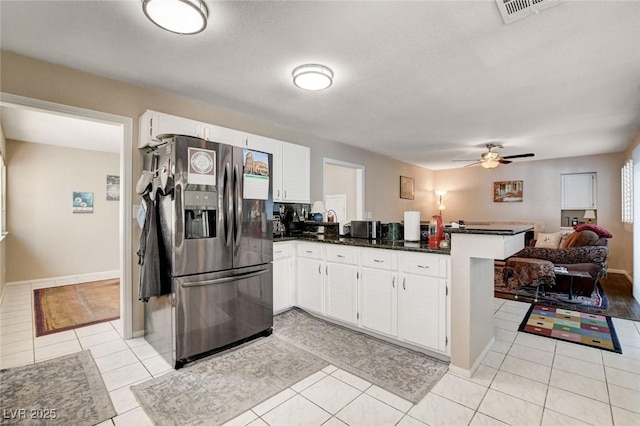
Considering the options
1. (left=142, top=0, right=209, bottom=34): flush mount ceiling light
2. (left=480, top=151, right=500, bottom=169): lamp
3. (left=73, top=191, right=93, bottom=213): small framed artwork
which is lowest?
(left=73, top=191, right=93, bottom=213): small framed artwork

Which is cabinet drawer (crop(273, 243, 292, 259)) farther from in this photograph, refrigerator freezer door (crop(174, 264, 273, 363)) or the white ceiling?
the white ceiling

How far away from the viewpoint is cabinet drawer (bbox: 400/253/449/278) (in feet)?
7.72

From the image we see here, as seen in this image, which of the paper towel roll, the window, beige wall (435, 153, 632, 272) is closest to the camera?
the paper towel roll

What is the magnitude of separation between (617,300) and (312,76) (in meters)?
5.08

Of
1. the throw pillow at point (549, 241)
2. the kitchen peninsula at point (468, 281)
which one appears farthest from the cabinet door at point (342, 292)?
the throw pillow at point (549, 241)

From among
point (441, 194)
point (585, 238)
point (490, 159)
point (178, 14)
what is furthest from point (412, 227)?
point (441, 194)

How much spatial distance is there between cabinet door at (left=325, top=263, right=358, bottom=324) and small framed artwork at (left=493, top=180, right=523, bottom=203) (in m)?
6.44

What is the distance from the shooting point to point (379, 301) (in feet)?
8.98

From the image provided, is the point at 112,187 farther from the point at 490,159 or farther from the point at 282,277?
the point at 490,159

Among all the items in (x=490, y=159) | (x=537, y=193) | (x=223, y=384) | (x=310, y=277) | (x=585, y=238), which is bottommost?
(x=223, y=384)

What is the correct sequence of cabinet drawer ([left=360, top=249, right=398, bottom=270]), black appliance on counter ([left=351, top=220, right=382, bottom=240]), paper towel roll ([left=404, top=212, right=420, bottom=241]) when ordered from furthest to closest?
black appliance on counter ([left=351, top=220, right=382, bottom=240]) → paper towel roll ([left=404, top=212, right=420, bottom=241]) → cabinet drawer ([left=360, top=249, right=398, bottom=270])

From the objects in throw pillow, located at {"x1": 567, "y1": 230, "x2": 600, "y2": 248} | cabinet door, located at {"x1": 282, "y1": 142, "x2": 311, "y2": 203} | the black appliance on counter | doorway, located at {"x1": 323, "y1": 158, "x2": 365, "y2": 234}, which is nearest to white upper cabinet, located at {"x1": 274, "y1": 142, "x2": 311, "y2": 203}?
cabinet door, located at {"x1": 282, "y1": 142, "x2": 311, "y2": 203}

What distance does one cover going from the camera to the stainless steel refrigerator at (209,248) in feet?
7.84

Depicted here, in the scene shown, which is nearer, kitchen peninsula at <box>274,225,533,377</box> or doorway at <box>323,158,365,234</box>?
kitchen peninsula at <box>274,225,533,377</box>
